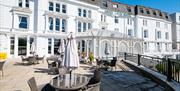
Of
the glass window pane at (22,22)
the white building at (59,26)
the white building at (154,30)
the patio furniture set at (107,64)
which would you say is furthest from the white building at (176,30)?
the glass window pane at (22,22)

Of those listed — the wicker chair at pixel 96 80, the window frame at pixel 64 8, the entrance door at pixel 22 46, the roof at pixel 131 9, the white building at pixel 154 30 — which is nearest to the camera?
the wicker chair at pixel 96 80

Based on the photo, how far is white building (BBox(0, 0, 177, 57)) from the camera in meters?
19.8

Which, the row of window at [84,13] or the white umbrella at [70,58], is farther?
the row of window at [84,13]

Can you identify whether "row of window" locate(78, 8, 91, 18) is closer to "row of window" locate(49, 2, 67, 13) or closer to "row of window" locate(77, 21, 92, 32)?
"row of window" locate(77, 21, 92, 32)

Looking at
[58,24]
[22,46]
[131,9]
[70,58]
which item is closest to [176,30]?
[131,9]

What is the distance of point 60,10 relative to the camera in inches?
961

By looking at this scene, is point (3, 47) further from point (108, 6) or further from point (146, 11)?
point (146, 11)

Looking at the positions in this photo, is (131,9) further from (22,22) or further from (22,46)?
(22,46)

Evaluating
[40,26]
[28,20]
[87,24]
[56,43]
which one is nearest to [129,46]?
[87,24]

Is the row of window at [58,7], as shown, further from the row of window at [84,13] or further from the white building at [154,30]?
the white building at [154,30]

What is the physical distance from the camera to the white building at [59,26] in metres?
19.8

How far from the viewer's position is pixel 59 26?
79.8 ft

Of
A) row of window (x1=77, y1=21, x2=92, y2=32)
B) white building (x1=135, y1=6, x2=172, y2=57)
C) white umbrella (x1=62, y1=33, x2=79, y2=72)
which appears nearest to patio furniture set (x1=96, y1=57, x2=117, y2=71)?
white umbrella (x1=62, y1=33, x2=79, y2=72)

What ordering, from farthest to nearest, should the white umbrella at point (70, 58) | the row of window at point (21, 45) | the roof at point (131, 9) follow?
the roof at point (131, 9) < the row of window at point (21, 45) < the white umbrella at point (70, 58)
